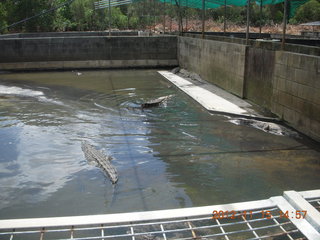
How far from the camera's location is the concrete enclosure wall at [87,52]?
1705 centimetres

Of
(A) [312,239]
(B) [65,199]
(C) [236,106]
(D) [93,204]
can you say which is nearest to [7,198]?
(B) [65,199]

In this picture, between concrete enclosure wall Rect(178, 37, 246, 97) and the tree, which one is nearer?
concrete enclosure wall Rect(178, 37, 246, 97)

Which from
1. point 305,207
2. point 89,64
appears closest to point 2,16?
point 89,64

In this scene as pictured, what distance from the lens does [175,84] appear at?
527 inches

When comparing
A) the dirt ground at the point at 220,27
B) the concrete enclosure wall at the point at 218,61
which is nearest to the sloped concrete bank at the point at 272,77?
the concrete enclosure wall at the point at 218,61

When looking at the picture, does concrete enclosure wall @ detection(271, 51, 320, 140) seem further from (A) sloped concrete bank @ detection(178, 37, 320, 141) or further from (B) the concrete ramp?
(B) the concrete ramp

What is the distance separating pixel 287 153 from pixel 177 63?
1248cm

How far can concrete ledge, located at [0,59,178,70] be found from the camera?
56.4 ft

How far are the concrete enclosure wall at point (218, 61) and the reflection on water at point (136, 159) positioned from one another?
1.79 metres

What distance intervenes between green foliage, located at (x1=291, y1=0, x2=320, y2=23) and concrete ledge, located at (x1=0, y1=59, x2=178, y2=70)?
63.1 feet

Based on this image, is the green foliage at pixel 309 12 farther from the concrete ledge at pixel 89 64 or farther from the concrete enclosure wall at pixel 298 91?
the concrete enclosure wall at pixel 298 91

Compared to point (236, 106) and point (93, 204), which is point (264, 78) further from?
point (93, 204)

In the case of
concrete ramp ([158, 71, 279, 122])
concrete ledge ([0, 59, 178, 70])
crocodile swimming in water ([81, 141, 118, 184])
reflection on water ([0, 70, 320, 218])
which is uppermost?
concrete ledge ([0, 59, 178, 70])

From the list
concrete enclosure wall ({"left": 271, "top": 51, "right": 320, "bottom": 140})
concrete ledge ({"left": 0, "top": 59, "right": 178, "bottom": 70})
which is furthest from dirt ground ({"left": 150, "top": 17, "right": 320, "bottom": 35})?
concrete enclosure wall ({"left": 271, "top": 51, "right": 320, "bottom": 140})
